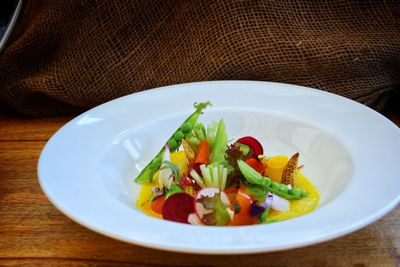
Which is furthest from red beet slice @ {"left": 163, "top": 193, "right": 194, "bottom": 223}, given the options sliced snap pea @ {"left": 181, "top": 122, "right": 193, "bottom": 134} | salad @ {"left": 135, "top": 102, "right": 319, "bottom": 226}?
sliced snap pea @ {"left": 181, "top": 122, "right": 193, "bottom": 134}

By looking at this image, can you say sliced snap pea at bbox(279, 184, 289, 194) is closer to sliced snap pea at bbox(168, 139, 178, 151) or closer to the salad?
the salad

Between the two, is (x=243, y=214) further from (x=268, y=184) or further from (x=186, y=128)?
(x=186, y=128)

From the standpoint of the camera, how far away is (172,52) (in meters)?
1.35

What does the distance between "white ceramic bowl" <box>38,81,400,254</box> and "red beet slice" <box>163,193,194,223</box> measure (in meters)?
0.08

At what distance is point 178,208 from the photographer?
84 cm

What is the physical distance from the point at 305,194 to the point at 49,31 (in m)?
0.83

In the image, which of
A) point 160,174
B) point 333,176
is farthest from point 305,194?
point 160,174

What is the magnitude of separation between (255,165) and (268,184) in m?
0.08

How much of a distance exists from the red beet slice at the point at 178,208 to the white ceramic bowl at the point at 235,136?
8cm

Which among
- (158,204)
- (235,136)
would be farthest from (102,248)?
(235,136)

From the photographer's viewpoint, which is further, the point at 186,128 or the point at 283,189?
the point at 186,128

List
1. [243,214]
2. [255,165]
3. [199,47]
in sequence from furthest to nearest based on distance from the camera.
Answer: [199,47]
[255,165]
[243,214]

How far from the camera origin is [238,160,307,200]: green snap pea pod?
0.88 metres

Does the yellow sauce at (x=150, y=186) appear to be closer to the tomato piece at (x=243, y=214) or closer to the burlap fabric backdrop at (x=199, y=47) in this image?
the tomato piece at (x=243, y=214)
